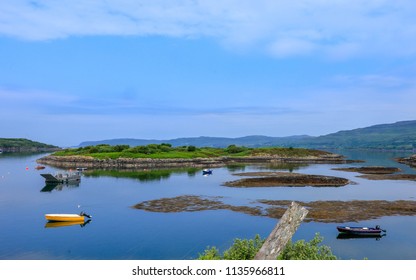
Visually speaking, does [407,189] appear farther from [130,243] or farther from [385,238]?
[130,243]

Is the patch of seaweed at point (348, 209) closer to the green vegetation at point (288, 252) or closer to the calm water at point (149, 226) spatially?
the calm water at point (149, 226)

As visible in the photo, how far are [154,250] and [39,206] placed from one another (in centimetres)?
3160


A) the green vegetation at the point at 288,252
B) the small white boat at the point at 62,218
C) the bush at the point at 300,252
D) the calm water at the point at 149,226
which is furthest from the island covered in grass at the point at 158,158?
the bush at the point at 300,252

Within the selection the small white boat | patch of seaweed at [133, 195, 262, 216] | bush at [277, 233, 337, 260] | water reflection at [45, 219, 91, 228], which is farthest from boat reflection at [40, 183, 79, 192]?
bush at [277, 233, 337, 260]

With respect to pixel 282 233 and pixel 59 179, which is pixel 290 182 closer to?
pixel 59 179

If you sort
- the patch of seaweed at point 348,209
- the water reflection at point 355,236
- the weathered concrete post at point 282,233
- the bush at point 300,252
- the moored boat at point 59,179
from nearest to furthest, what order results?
the weathered concrete post at point 282,233, the bush at point 300,252, the water reflection at point 355,236, the patch of seaweed at point 348,209, the moored boat at point 59,179

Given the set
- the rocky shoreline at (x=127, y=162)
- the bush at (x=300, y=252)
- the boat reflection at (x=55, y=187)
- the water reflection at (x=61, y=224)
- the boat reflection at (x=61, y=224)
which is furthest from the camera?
the rocky shoreline at (x=127, y=162)

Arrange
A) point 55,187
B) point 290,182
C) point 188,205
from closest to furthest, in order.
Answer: point 188,205
point 55,187
point 290,182

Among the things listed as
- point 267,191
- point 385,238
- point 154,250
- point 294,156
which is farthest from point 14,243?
point 294,156

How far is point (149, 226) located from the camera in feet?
146

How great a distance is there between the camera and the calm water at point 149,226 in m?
34.6

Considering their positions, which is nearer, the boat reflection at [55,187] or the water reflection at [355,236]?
the water reflection at [355,236]

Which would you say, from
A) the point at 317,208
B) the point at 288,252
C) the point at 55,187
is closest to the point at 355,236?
the point at 317,208

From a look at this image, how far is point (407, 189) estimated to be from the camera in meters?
77.1
